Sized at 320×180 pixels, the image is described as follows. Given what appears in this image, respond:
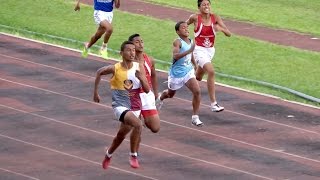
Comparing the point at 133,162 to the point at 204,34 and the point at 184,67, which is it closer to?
the point at 184,67

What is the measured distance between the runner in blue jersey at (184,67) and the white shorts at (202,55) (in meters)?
0.29

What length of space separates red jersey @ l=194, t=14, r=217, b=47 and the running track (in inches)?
53.8

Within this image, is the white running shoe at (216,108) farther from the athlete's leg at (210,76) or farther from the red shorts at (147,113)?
the red shorts at (147,113)

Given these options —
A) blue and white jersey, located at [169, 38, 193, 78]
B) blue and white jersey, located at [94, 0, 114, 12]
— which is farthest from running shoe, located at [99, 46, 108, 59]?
blue and white jersey, located at [169, 38, 193, 78]

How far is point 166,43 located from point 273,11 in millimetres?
5493

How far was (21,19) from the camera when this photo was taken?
29.4 meters

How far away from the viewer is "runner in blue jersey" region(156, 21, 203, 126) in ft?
61.3

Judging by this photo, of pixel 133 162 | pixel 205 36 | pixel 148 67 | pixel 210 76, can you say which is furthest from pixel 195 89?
pixel 133 162

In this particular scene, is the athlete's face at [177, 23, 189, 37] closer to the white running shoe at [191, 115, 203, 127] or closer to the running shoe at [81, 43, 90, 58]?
the white running shoe at [191, 115, 203, 127]

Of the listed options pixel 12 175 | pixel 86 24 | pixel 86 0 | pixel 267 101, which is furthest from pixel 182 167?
pixel 86 0

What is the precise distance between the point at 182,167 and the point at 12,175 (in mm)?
2614

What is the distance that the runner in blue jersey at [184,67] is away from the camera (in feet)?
61.3

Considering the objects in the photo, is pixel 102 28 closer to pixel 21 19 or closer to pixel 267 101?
pixel 267 101

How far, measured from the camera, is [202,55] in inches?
780
